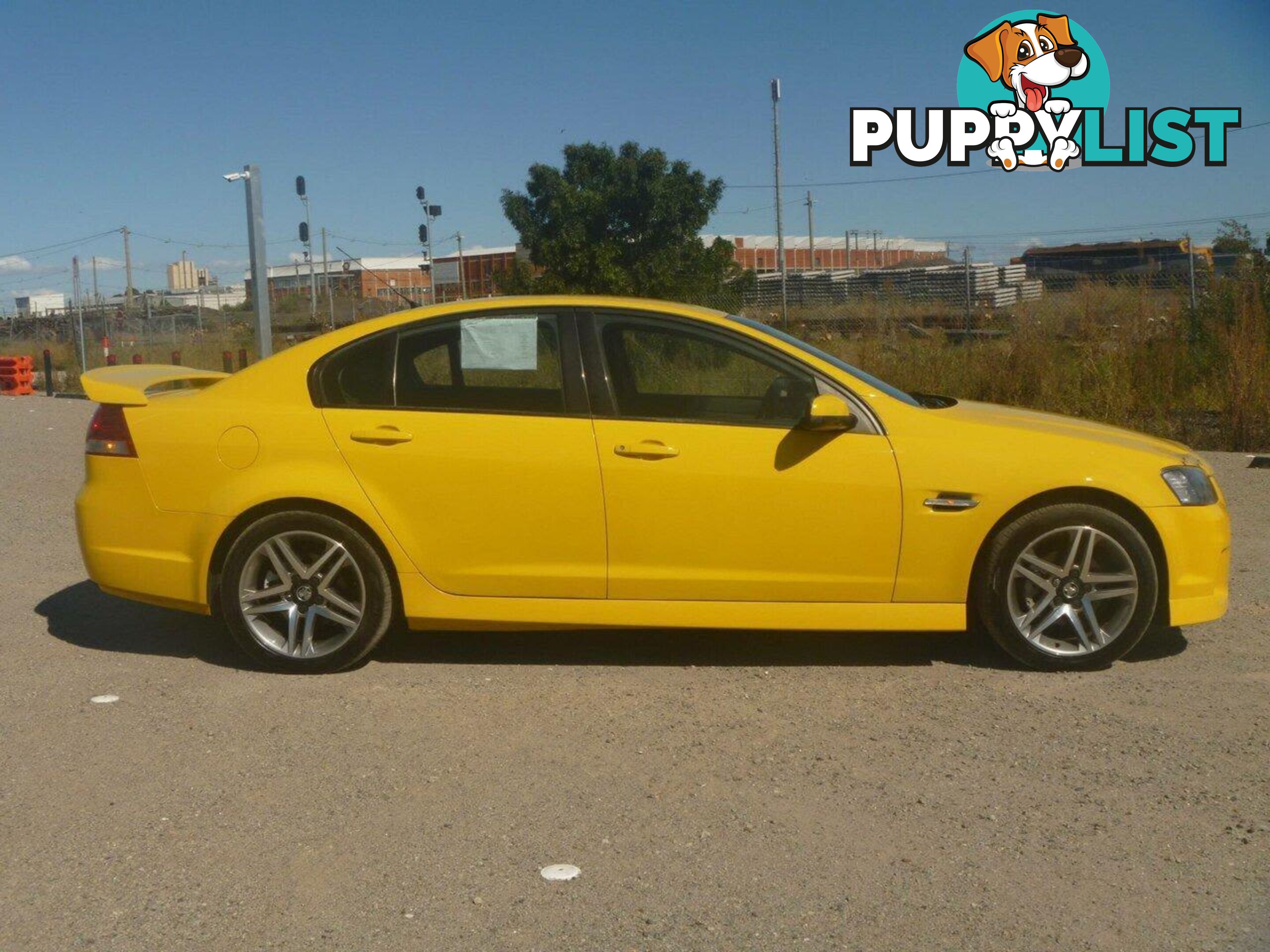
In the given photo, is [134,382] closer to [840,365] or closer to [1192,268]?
[840,365]

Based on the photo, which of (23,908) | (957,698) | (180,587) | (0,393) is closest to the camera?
(23,908)

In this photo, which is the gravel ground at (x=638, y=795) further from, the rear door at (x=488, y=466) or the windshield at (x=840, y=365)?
the windshield at (x=840, y=365)

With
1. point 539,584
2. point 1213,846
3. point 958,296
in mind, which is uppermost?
point 958,296

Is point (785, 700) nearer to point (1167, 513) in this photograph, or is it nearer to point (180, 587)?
point (1167, 513)

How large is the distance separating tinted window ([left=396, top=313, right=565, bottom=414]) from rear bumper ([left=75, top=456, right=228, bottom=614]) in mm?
1021

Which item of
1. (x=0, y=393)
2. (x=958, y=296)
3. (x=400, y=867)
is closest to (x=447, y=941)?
(x=400, y=867)

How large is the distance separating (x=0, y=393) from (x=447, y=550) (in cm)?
2910

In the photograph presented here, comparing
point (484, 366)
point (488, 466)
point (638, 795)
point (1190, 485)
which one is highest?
point (484, 366)

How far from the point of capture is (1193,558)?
5.77 meters

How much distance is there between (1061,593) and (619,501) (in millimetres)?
1894

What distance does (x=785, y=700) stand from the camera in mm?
5523

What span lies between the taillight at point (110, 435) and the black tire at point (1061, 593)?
12.2 feet

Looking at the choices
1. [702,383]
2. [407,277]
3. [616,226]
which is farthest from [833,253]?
[702,383]

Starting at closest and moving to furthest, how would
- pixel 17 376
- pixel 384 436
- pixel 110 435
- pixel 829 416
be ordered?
1. pixel 829 416
2. pixel 384 436
3. pixel 110 435
4. pixel 17 376
